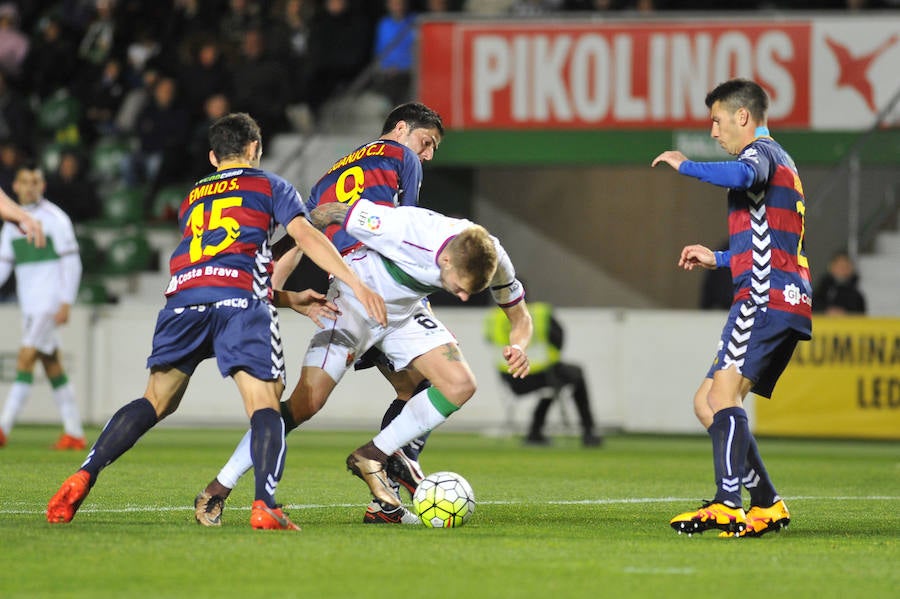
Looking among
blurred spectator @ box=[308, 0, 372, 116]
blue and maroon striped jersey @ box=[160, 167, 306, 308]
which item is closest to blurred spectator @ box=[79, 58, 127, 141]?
blurred spectator @ box=[308, 0, 372, 116]

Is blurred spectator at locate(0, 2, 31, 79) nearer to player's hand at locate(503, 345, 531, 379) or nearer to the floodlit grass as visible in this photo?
the floodlit grass

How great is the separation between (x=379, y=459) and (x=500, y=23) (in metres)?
11.8

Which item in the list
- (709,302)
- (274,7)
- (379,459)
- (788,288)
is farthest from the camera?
(274,7)

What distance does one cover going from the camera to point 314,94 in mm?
20984

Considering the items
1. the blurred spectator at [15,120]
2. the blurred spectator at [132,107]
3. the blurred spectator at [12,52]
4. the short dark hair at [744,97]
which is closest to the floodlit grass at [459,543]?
the short dark hair at [744,97]

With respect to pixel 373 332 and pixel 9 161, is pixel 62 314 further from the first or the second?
pixel 9 161

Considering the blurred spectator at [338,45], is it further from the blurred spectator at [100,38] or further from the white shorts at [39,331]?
the white shorts at [39,331]

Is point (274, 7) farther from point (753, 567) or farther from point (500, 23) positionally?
point (753, 567)

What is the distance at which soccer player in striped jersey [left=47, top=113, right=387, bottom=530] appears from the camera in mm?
7141

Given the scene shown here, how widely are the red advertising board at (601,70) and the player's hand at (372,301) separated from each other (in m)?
12.0

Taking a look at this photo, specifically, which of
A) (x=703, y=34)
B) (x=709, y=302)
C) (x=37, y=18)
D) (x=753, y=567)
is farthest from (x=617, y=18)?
(x=753, y=567)

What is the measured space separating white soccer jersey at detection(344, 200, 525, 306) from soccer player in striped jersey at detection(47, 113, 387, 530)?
0.40m

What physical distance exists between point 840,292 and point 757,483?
9.71 m

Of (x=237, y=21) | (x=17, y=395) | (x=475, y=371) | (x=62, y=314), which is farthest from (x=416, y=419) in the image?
(x=237, y=21)
